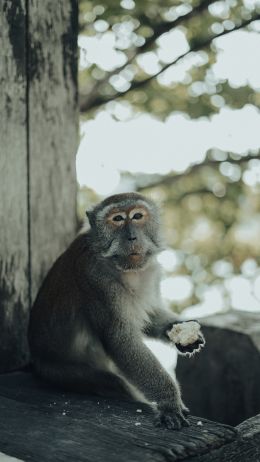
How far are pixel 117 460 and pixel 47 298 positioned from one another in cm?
116

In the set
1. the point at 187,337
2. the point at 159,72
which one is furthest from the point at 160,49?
the point at 187,337

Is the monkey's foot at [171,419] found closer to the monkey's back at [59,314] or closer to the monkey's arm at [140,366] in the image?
the monkey's arm at [140,366]

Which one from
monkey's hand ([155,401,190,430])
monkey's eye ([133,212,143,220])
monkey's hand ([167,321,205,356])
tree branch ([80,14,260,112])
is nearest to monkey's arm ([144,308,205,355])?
monkey's hand ([167,321,205,356])

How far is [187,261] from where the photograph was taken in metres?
7.23

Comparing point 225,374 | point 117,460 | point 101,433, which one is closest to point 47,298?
point 101,433

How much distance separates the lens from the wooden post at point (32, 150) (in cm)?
350

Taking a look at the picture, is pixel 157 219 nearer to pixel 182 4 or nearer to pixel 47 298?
pixel 47 298

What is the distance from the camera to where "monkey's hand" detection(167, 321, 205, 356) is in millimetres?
3266

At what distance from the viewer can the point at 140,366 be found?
309 centimetres

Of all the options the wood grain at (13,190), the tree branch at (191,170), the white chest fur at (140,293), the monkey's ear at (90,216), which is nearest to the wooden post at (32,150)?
the wood grain at (13,190)

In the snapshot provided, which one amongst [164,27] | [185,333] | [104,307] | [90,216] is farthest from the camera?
[164,27]

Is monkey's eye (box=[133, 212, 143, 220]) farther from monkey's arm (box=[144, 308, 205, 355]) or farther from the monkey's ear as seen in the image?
monkey's arm (box=[144, 308, 205, 355])

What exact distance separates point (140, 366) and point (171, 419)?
0.39 meters

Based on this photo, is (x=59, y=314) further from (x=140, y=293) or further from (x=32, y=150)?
(x=32, y=150)
